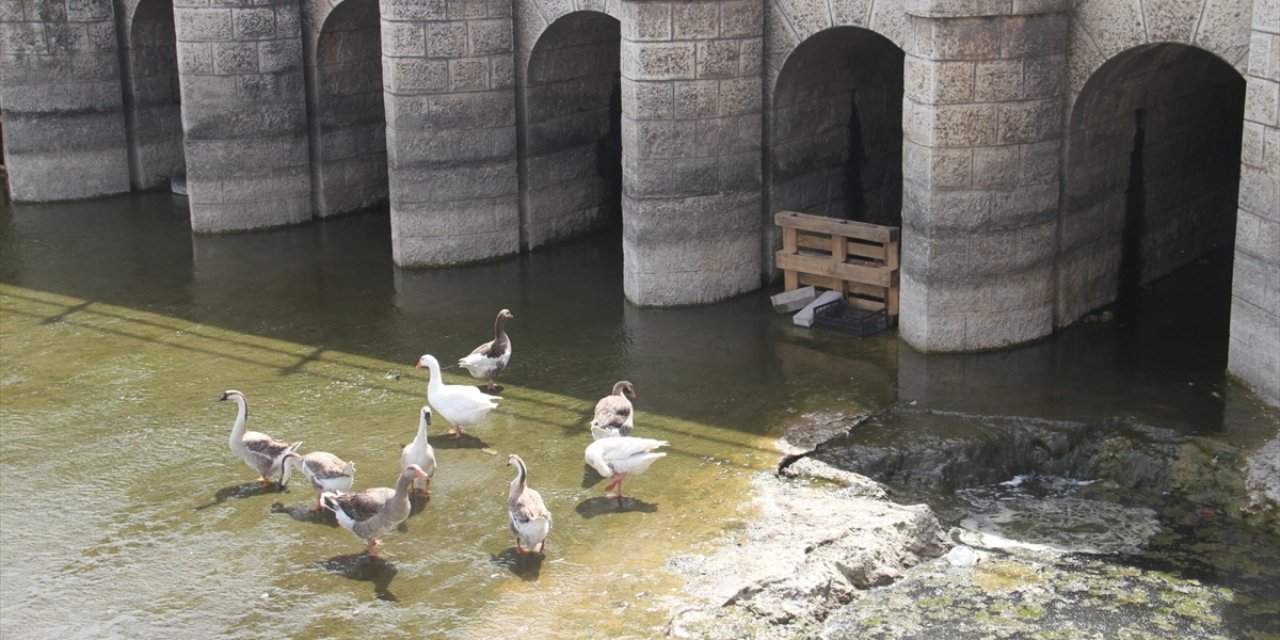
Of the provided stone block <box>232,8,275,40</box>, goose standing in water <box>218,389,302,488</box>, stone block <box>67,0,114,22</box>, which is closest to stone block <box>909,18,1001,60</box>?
goose standing in water <box>218,389,302,488</box>

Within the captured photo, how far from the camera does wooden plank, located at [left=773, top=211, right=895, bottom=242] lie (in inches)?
637

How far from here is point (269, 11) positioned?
66.0 feet

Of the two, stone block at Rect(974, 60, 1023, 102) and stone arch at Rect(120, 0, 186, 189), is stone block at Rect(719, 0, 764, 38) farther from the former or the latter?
stone arch at Rect(120, 0, 186, 189)

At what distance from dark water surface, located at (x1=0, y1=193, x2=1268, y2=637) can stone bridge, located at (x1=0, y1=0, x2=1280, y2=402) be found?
0.59 metres

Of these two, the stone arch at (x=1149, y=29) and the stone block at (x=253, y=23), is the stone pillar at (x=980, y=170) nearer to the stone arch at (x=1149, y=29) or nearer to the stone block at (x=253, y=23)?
the stone arch at (x=1149, y=29)

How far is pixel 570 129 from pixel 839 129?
3470mm

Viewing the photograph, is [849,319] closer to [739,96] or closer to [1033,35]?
[739,96]

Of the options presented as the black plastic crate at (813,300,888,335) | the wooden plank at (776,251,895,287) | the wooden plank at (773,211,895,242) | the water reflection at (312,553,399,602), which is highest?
the wooden plank at (773,211,895,242)

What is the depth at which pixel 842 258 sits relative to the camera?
16.6 meters

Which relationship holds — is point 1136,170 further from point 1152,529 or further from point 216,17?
point 216,17

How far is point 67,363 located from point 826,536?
8.44 metres

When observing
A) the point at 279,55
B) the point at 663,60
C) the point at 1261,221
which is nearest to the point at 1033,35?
the point at 1261,221

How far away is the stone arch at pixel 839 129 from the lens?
56.7 feet

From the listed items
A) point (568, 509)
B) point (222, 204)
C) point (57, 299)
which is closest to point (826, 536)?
point (568, 509)
